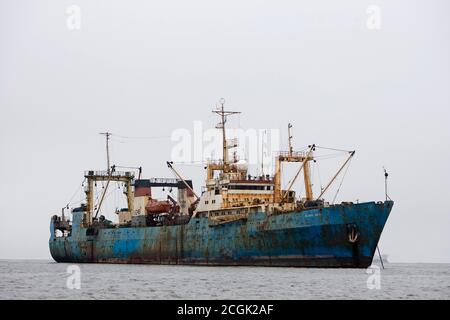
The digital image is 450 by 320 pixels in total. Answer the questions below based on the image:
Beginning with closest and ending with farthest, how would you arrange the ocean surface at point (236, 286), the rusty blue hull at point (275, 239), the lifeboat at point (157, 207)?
the ocean surface at point (236, 286) < the rusty blue hull at point (275, 239) < the lifeboat at point (157, 207)

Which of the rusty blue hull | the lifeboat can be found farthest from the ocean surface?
the lifeboat

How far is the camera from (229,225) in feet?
229

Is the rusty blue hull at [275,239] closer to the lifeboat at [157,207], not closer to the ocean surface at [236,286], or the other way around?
the ocean surface at [236,286]

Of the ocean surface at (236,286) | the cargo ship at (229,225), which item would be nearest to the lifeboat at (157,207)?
the cargo ship at (229,225)

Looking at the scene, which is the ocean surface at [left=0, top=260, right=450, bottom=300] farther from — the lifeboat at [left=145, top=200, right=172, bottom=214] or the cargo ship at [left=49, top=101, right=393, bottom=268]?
the lifeboat at [left=145, top=200, right=172, bottom=214]

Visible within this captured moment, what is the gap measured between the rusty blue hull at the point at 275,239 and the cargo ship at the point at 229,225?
0.07m

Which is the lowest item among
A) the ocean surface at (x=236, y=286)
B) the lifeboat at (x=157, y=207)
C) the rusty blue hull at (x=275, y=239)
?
the ocean surface at (x=236, y=286)

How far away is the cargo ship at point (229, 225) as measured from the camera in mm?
61750

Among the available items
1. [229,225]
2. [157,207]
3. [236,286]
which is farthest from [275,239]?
[157,207]

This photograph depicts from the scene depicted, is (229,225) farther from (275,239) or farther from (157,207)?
(157,207)

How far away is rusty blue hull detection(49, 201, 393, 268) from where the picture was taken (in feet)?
201

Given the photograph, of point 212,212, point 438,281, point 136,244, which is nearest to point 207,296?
point 438,281

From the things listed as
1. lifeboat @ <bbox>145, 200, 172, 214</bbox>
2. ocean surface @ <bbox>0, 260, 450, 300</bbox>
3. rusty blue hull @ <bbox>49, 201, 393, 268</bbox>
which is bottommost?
ocean surface @ <bbox>0, 260, 450, 300</bbox>

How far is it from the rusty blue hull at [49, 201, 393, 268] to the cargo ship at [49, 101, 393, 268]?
0.07 meters
